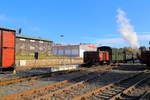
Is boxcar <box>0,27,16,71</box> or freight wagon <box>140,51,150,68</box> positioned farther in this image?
freight wagon <box>140,51,150,68</box>

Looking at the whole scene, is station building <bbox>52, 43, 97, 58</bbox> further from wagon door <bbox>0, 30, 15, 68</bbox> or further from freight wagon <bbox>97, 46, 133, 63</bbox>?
wagon door <bbox>0, 30, 15, 68</bbox>

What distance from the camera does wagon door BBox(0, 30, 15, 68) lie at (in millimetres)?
11511

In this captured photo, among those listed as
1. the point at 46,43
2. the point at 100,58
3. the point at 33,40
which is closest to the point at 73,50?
the point at 46,43

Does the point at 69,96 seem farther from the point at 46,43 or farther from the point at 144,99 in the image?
the point at 46,43

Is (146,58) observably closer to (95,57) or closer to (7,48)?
(95,57)

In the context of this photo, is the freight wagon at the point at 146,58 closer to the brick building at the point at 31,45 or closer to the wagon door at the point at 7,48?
the wagon door at the point at 7,48

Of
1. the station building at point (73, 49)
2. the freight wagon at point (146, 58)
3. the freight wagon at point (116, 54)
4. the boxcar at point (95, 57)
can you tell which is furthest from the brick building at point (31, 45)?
the freight wagon at point (146, 58)

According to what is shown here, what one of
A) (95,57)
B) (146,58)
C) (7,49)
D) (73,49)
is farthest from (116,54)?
(73,49)

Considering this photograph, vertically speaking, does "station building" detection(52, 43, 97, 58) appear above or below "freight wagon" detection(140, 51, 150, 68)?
above

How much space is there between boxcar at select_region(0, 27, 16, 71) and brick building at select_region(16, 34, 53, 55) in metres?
37.8

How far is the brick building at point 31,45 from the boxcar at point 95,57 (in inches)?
1176

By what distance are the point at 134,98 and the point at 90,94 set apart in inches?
67.6

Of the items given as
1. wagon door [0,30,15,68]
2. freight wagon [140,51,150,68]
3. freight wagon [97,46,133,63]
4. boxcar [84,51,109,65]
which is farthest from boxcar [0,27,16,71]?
freight wagon [97,46,133,63]

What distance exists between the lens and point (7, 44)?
1185cm
